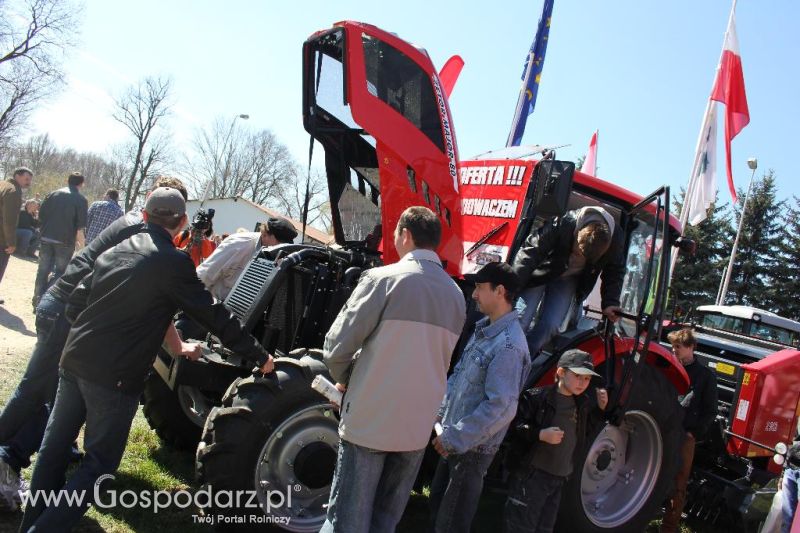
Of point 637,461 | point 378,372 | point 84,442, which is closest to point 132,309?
point 84,442

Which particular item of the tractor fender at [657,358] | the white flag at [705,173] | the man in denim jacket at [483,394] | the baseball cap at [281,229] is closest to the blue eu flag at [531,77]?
the white flag at [705,173]

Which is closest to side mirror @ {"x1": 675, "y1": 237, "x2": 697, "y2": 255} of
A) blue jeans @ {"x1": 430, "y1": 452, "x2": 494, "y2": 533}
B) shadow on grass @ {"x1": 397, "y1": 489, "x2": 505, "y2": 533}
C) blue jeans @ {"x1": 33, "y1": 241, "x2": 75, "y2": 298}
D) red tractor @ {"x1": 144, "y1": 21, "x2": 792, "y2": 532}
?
red tractor @ {"x1": 144, "y1": 21, "x2": 792, "y2": 532}

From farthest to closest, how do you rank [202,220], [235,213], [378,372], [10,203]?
1. [235,213]
2. [10,203]
3. [202,220]
4. [378,372]

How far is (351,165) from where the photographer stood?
5.18m

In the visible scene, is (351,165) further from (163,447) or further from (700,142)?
(700,142)

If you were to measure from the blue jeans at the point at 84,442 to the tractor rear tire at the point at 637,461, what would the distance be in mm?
3184

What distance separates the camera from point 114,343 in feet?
10.0

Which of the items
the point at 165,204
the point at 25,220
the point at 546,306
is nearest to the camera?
the point at 165,204

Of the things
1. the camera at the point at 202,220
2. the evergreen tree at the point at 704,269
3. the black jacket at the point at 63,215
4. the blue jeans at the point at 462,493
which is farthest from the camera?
the evergreen tree at the point at 704,269

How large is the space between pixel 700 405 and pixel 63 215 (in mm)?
8355

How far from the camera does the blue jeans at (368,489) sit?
2.73 m

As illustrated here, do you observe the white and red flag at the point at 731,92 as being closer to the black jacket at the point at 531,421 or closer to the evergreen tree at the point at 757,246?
the black jacket at the point at 531,421

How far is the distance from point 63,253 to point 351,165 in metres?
5.85

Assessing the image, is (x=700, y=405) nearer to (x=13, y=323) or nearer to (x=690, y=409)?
(x=690, y=409)
